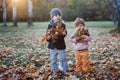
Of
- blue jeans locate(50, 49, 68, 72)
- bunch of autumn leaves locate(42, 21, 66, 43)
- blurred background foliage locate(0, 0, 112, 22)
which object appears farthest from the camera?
blurred background foliage locate(0, 0, 112, 22)

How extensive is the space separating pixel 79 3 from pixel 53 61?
5959 cm

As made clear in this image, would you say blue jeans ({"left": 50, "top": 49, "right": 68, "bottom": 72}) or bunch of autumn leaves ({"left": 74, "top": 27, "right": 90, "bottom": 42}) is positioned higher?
bunch of autumn leaves ({"left": 74, "top": 27, "right": 90, "bottom": 42})

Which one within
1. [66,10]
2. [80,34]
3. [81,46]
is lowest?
[66,10]

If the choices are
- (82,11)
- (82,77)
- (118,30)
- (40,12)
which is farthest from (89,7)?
(82,77)

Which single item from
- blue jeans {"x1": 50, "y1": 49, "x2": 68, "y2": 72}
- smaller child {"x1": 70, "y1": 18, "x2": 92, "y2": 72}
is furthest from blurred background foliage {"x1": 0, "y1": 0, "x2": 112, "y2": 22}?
blue jeans {"x1": 50, "y1": 49, "x2": 68, "y2": 72}

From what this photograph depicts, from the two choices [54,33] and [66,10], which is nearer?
[54,33]

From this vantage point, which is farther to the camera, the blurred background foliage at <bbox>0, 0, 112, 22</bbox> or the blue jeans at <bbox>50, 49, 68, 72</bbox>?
the blurred background foliage at <bbox>0, 0, 112, 22</bbox>

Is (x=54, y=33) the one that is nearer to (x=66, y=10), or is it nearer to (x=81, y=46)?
(x=81, y=46)

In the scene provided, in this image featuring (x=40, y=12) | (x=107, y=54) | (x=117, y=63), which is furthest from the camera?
(x=40, y=12)

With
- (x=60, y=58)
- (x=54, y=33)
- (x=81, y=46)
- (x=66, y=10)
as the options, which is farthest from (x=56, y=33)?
(x=66, y=10)

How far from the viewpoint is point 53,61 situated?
7527 mm

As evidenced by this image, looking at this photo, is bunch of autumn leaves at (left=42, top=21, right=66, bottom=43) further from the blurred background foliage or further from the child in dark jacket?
the blurred background foliage

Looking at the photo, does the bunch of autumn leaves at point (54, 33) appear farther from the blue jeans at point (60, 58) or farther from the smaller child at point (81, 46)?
the smaller child at point (81, 46)

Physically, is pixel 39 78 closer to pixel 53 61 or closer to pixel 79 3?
pixel 53 61
